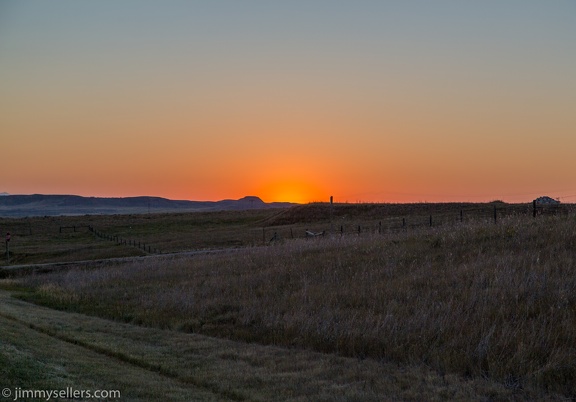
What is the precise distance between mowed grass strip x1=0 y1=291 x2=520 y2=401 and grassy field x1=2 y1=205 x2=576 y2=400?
69 mm

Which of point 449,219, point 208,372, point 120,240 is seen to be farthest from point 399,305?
point 120,240

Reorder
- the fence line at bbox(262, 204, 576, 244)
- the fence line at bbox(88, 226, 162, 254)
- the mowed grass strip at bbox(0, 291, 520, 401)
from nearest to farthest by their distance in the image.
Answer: the mowed grass strip at bbox(0, 291, 520, 401) → the fence line at bbox(262, 204, 576, 244) → the fence line at bbox(88, 226, 162, 254)

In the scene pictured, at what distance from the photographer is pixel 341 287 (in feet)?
54.5

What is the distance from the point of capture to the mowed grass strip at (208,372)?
331 inches

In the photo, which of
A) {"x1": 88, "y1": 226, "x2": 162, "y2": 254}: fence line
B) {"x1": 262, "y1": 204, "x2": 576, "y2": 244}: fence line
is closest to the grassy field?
{"x1": 262, "y1": 204, "x2": 576, "y2": 244}: fence line

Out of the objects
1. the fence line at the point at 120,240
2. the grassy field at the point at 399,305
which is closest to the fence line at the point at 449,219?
the grassy field at the point at 399,305

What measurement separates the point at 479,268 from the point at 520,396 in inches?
295

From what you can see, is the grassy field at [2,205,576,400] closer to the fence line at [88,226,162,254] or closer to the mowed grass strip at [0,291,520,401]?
the mowed grass strip at [0,291,520,401]

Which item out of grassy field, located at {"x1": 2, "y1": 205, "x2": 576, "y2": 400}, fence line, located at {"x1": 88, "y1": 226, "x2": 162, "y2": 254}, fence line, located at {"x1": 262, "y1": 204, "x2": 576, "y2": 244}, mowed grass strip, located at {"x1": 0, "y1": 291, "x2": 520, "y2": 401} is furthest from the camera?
fence line, located at {"x1": 88, "y1": 226, "x2": 162, "y2": 254}

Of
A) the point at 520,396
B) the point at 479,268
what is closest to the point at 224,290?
the point at 479,268

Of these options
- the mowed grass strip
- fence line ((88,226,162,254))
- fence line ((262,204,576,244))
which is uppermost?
fence line ((262,204,576,244))

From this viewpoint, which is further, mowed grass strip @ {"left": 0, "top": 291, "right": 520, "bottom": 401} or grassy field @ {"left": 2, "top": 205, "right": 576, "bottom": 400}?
grassy field @ {"left": 2, "top": 205, "right": 576, "bottom": 400}

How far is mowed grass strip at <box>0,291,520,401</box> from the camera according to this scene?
27.6ft

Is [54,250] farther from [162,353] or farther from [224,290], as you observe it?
[162,353]
